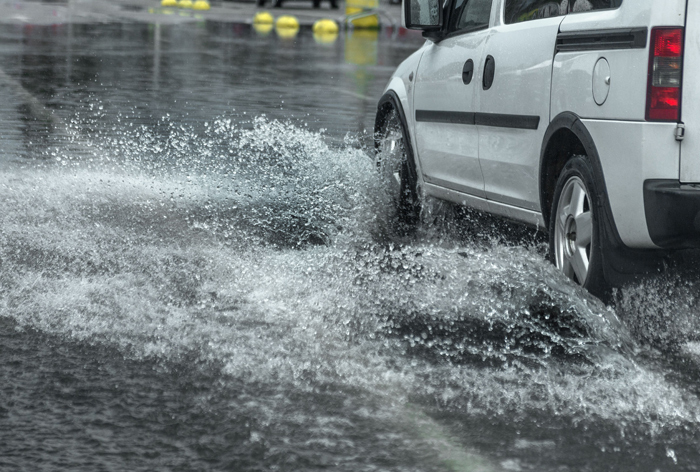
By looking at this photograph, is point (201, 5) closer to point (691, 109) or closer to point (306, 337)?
point (306, 337)

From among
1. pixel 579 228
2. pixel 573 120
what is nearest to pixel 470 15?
pixel 573 120

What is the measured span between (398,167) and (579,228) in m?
2.85

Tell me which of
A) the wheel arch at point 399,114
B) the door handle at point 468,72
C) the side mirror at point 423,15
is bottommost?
the wheel arch at point 399,114

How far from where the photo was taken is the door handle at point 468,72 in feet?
18.8

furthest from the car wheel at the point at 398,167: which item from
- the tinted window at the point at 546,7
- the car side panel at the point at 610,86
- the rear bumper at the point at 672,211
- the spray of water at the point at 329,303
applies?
the rear bumper at the point at 672,211

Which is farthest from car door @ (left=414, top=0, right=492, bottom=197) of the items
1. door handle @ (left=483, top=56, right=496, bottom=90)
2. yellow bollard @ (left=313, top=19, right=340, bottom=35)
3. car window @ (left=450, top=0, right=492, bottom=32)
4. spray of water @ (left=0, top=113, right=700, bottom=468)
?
yellow bollard @ (left=313, top=19, right=340, bottom=35)

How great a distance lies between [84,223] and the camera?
21.5 feet

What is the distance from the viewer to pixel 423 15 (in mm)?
6465

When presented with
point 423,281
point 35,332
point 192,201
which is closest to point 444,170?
point 423,281

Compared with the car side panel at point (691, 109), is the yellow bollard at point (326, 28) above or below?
below

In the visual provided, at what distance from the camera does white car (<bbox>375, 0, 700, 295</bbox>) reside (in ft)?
13.3

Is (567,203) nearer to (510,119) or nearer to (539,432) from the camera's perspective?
(510,119)

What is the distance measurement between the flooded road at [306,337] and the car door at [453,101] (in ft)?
1.49

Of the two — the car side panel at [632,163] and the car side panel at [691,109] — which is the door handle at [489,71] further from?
the car side panel at [691,109]
